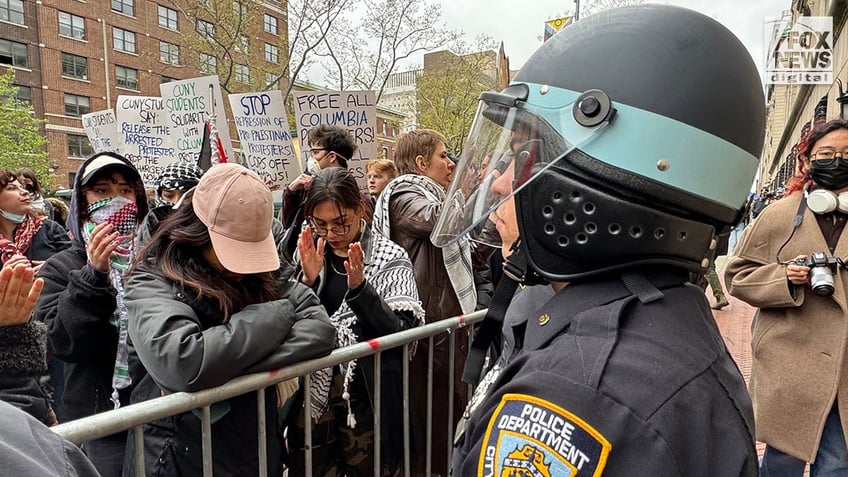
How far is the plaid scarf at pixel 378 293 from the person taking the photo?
2.52 m

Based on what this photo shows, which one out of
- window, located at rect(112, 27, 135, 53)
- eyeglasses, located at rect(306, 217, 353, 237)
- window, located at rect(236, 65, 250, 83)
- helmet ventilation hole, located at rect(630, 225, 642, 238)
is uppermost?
window, located at rect(112, 27, 135, 53)

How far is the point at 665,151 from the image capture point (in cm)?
104

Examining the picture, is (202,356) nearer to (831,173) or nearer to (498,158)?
(498,158)

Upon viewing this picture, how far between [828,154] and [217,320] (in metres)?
2.84

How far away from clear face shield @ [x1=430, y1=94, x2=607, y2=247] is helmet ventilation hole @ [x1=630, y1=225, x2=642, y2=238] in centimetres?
20

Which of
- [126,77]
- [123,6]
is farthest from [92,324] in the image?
[123,6]

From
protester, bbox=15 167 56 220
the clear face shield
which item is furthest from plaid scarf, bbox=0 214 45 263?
the clear face shield

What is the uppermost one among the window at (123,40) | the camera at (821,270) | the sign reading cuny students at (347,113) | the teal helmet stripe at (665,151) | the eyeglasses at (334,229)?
the window at (123,40)

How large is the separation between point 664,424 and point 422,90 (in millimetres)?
26130

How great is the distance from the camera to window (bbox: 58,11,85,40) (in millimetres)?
34844

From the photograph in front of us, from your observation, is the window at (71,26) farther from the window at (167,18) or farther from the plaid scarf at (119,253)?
the plaid scarf at (119,253)

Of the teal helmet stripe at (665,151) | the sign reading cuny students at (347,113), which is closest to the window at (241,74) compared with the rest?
the sign reading cuny students at (347,113)

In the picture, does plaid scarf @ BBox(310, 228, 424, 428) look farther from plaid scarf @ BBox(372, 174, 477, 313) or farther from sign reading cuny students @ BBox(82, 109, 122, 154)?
sign reading cuny students @ BBox(82, 109, 122, 154)

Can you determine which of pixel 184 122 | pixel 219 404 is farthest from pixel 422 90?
pixel 219 404
